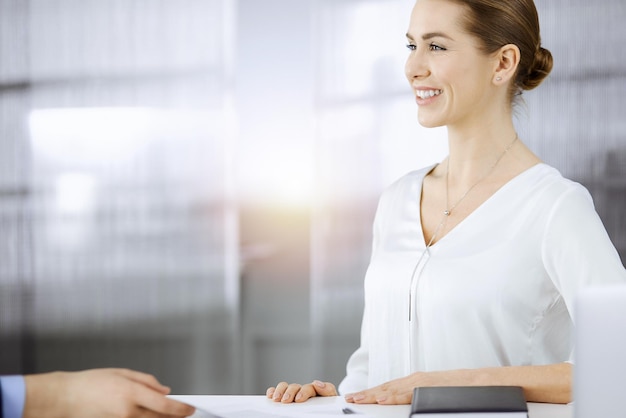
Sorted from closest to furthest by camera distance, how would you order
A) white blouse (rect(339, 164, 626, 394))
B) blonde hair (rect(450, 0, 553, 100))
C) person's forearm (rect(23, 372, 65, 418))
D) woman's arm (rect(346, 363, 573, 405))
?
person's forearm (rect(23, 372, 65, 418)) < woman's arm (rect(346, 363, 573, 405)) < white blouse (rect(339, 164, 626, 394)) < blonde hair (rect(450, 0, 553, 100))

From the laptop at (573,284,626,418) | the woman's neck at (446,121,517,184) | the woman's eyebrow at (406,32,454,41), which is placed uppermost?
the woman's eyebrow at (406,32,454,41)

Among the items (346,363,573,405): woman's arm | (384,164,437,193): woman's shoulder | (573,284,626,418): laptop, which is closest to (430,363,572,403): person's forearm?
(346,363,573,405): woman's arm

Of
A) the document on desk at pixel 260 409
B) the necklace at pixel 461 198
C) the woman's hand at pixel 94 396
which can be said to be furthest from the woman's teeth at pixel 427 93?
the woman's hand at pixel 94 396

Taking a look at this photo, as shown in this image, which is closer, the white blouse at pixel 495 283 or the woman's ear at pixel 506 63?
the white blouse at pixel 495 283

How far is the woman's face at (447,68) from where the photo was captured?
2057 millimetres

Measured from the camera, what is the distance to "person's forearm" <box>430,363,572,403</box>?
1.69m

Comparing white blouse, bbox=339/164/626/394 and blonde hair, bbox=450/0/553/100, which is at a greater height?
blonde hair, bbox=450/0/553/100

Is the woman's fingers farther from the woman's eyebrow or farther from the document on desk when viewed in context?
the woman's eyebrow

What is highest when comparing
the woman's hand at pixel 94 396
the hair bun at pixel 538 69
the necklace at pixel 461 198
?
the hair bun at pixel 538 69

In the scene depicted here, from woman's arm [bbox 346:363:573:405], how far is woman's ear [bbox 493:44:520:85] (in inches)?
28.8

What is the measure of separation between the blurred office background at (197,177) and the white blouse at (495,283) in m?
2.54

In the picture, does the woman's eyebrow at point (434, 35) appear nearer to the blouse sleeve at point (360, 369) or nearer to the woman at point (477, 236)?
the woman at point (477, 236)

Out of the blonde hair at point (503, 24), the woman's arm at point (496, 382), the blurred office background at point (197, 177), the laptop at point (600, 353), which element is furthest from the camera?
the blurred office background at point (197, 177)

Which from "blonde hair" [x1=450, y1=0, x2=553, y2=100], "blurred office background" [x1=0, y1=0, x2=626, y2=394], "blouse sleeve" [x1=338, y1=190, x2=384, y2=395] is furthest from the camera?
"blurred office background" [x1=0, y1=0, x2=626, y2=394]
